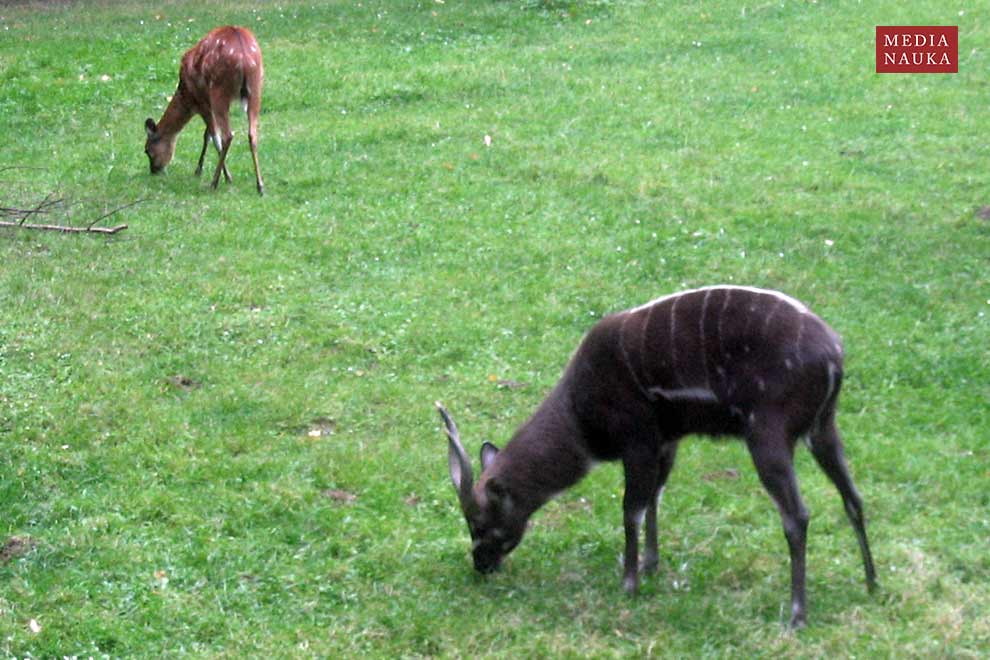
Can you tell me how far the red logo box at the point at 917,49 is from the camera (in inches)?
594

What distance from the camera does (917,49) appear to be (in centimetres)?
1558

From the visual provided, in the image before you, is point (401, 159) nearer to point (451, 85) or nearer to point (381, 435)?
point (451, 85)

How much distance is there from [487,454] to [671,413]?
1.09 meters

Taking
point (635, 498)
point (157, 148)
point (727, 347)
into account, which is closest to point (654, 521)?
point (635, 498)

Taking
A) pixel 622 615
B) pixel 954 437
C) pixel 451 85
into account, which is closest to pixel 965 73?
pixel 451 85

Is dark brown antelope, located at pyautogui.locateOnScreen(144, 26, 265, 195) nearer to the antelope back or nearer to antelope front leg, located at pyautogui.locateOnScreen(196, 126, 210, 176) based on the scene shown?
antelope front leg, located at pyautogui.locateOnScreen(196, 126, 210, 176)

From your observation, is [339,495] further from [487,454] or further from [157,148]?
[157,148]

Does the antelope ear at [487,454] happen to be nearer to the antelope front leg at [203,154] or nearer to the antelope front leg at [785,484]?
the antelope front leg at [785,484]

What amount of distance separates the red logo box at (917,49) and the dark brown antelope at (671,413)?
9891 mm

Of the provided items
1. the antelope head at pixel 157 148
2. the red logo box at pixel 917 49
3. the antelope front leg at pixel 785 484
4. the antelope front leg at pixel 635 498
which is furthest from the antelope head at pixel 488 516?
the red logo box at pixel 917 49

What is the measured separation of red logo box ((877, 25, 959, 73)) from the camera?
49.5ft

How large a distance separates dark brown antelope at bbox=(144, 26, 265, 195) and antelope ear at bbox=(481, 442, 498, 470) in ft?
19.5

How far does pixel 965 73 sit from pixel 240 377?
32.2 ft

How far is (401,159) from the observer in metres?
12.8
